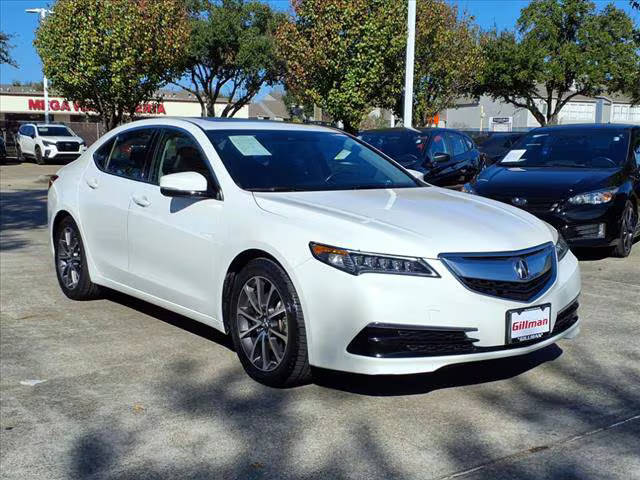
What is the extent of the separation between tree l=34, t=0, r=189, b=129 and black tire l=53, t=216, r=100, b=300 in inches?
633

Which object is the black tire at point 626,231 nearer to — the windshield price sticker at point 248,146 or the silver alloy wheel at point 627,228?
the silver alloy wheel at point 627,228

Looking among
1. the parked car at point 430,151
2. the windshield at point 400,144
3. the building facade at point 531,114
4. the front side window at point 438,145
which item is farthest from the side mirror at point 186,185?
the building facade at point 531,114

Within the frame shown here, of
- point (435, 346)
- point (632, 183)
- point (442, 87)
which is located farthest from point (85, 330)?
point (442, 87)

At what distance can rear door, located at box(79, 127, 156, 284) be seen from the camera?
19.1 feet

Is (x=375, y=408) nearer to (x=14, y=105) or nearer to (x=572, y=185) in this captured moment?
(x=572, y=185)

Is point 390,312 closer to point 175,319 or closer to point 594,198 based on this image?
point 175,319

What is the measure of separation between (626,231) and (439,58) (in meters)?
21.7

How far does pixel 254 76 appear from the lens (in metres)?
38.5

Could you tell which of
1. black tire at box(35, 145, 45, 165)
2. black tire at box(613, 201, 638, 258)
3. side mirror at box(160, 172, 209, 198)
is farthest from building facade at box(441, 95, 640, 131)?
side mirror at box(160, 172, 209, 198)

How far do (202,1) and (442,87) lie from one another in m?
12.5

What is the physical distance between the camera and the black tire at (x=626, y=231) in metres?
8.66

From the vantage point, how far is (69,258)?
6730 millimetres

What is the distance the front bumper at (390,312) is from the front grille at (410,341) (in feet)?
0.04

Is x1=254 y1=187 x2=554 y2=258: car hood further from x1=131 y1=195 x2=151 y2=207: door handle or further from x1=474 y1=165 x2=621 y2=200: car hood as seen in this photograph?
x1=474 y1=165 x2=621 y2=200: car hood
